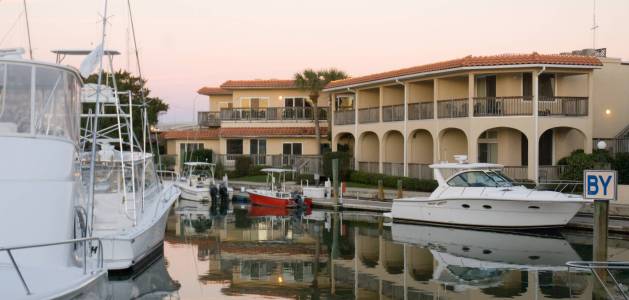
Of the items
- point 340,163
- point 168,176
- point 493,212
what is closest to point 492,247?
point 493,212

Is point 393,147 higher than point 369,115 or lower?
lower

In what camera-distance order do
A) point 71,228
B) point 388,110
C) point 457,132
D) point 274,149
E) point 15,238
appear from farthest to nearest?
point 274,149
point 388,110
point 457,132
point 71,228
point 15,238

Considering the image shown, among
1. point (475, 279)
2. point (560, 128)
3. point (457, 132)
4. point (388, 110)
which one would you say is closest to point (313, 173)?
point (388, 110)

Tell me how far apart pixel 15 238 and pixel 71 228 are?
1481 mm

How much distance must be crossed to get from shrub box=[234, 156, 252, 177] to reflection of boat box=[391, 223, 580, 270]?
23.6 metres

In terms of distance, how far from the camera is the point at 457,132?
131 ft

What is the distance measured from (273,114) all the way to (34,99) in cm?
4344

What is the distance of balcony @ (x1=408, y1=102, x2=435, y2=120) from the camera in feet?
128

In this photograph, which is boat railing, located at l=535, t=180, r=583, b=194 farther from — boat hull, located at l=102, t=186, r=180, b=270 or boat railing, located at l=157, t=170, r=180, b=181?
boat railing, located at l=157, t=170, r=180, b=181

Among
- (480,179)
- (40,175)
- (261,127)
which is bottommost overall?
(480,179)

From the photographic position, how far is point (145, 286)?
18.5m

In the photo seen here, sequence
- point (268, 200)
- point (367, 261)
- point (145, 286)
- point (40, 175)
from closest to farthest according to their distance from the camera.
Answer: point (40, 175) → point (145, 286) → point (367, 261) → point (268, 200)

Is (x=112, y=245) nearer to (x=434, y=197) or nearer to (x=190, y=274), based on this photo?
(x=190, y=274)

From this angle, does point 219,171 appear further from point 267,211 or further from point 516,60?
point 516,60
